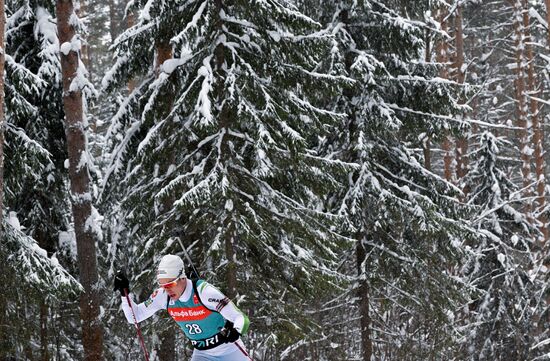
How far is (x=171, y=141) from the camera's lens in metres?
11.7

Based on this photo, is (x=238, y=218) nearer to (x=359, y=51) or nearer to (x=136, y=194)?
(x=136, y=194)

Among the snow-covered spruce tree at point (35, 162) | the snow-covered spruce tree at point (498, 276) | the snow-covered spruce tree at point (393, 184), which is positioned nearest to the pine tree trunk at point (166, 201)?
the snow-covered spruce tree at point (35, 162)

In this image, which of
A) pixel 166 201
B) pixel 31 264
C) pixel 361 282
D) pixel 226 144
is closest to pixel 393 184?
pixel 361 282

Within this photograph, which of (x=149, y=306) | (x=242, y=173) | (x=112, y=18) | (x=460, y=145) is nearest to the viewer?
(x=149, y=306)

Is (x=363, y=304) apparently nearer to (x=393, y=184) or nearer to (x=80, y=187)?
(x=393, y=184)

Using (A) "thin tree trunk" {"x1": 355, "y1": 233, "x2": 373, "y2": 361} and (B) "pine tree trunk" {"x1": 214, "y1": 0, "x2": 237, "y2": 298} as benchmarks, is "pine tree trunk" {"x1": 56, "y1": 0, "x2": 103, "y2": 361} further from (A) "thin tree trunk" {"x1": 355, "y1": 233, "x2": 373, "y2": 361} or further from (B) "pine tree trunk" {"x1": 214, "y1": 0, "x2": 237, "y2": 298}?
(A) "thin tree trunk" {"x1": 355, "y1": 233, "x2": 373, "y2": 361}

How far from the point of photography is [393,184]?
14961 millimetres

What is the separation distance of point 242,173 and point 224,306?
4.17 metres

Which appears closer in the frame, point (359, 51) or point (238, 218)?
point (238, 218)

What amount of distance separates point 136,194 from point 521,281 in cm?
1326

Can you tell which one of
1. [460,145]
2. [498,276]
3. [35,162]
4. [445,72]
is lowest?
[498,276]

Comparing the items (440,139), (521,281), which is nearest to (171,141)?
(440,139)

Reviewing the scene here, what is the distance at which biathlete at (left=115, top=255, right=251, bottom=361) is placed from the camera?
7457mm

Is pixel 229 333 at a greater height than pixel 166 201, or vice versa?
pixel 229 333
